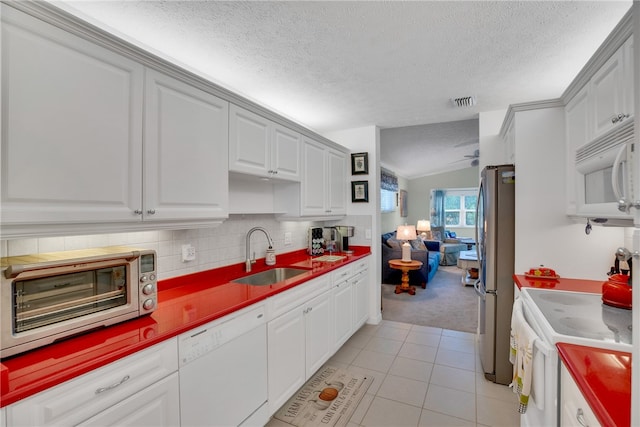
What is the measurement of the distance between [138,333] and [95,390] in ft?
0.79

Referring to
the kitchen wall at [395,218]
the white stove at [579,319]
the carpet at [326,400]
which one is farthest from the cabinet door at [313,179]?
the kitchen wall at [395,218]

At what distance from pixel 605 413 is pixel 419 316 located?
329cm

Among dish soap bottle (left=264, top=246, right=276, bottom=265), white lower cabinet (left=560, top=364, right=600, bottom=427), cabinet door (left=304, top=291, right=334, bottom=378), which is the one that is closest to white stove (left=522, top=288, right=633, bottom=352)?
white lower cabinet (left=560, top=364, right=600, bottom=427)

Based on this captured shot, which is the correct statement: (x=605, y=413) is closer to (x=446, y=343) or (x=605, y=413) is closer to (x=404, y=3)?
(x=404, y=3)

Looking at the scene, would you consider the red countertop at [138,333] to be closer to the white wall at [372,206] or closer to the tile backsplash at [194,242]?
the tile backsplash at [194,242]

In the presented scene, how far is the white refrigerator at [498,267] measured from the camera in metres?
2.45

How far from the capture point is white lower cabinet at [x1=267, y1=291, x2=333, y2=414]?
199 centimetres

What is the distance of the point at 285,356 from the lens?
2111mm

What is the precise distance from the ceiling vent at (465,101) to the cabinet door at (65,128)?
2.56 m

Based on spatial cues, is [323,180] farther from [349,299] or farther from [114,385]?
[114,385]

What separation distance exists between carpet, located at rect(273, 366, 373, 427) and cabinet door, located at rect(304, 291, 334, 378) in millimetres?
116

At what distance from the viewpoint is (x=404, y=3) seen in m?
1.54

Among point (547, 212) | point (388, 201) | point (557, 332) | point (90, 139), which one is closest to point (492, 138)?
point (547, 212)

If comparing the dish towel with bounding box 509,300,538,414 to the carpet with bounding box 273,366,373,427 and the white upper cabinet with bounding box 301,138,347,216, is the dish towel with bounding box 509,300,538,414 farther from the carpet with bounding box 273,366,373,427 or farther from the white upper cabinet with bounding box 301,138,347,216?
the white upper cabinet with bounding box 301,138,347,216
